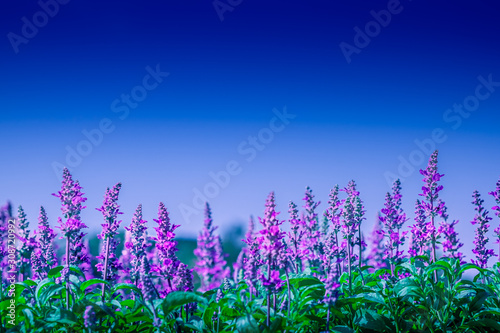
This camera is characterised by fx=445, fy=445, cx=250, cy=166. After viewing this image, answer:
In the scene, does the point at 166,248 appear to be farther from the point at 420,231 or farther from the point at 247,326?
the point at 420,231

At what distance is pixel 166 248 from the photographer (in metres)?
5.64

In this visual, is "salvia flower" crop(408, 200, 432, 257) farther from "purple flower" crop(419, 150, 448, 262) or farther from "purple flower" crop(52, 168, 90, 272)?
"purple flower" crop(52, 168, 90, 272)

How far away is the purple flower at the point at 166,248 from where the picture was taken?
558 cm

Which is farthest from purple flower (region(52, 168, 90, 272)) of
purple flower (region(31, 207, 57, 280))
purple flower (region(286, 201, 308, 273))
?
purple flower (region(286, 201, 308, 273))

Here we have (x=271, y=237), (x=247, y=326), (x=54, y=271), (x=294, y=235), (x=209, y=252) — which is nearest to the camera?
→ (x=247, y=326)

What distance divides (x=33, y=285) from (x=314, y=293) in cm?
386

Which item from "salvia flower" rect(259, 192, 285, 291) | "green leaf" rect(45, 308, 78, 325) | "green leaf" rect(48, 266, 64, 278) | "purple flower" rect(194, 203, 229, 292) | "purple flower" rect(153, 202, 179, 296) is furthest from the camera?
"purple flower" rect(194, 203, 229, 292)

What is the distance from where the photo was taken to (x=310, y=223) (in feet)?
29.0

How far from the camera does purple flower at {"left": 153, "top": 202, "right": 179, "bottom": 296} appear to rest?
5.58 meters

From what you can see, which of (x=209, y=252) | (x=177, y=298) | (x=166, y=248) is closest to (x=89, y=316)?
(x=177, y=298)

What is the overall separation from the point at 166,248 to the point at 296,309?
5.98 ft

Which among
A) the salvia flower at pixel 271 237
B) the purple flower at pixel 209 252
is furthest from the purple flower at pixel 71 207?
the purple flower at pixel 209 252

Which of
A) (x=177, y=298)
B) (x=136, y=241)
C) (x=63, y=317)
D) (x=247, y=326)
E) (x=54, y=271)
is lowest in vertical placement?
(x=247, y=326)

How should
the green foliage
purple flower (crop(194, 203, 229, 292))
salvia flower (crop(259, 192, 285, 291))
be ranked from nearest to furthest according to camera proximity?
salvia flower (crop(259, 192, 285, 291)), the green foliage, purple flower (crop(194, 203, 229, 292))
